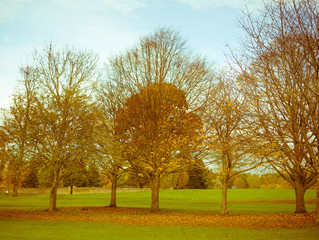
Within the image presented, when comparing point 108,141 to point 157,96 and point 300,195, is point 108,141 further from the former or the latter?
point 300,195

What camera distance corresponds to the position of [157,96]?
23.7 m

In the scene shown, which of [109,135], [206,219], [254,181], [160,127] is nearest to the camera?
[206,219]

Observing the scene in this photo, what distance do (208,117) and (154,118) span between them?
4215 millimetres

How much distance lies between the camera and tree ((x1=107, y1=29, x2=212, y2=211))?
2350cm

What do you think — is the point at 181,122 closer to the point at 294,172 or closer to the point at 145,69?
the point at 145,69

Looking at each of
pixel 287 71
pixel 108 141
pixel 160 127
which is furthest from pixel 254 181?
pixel 287 71

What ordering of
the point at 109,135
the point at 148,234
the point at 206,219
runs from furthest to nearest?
the point at 109,135
the point at 206,219
the point at 148,234

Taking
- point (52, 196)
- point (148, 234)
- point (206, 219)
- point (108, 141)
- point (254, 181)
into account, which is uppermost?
point (108, 141)

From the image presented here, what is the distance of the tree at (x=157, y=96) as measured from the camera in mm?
23500

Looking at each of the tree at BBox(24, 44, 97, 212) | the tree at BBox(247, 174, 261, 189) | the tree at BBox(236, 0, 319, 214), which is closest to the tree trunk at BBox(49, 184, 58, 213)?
the tree at BBox(24, 44, 97, 212)

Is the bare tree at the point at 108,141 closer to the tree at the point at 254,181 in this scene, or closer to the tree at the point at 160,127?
the tree at the point at 160,127

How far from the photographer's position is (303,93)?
1301 cm

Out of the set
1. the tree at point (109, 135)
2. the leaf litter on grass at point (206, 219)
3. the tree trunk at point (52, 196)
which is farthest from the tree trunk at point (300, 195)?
the tree trunk at point (52, 196)

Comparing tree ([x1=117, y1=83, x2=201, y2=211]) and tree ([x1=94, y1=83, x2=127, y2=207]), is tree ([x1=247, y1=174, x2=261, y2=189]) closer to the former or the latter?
tree ([x1=94, y1=83, x2=127, y2=207])
